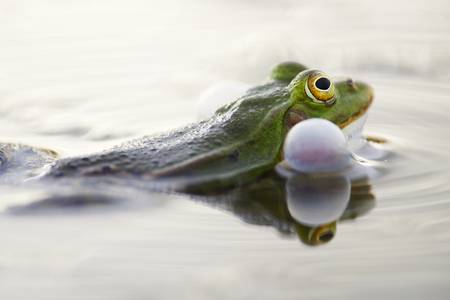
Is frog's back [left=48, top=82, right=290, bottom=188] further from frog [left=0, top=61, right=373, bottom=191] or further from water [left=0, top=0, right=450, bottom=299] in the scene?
water [left=0, top=0, right=450, bottom=299]

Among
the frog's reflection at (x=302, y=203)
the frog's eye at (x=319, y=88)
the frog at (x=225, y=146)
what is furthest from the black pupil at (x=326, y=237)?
the frog's eye at (x=319, y=88)

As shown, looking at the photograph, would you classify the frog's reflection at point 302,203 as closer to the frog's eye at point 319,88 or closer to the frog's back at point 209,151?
the frog's back at point 209,151

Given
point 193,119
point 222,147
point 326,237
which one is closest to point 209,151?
point 222,147

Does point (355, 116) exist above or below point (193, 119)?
below

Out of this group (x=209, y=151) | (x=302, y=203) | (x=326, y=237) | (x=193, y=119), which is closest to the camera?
(x=326, y=237)

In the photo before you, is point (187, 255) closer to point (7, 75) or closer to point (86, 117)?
point (86, 117)

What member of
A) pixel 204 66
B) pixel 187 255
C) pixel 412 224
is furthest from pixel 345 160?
pixel 204 66

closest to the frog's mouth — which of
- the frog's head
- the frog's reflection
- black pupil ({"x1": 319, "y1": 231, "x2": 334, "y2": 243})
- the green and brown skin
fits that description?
the frog's head

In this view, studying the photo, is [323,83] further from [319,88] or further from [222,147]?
[222,147]
